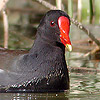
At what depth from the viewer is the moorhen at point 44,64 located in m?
4.18

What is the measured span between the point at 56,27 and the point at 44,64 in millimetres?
413

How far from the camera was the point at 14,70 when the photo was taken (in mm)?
4227

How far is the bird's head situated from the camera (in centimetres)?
418

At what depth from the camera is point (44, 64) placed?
4207mm

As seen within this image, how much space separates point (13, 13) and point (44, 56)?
6.13 metres

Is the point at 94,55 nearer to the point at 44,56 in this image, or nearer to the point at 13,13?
the point at 44,56

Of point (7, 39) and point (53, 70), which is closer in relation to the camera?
point (53, 70)

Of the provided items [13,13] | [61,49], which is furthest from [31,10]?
[61,49]

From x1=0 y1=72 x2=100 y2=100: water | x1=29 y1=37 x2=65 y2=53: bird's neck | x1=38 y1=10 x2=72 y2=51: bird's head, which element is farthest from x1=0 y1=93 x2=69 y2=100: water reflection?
x1=38 y1=10 x2=72 y2=51: bird's head

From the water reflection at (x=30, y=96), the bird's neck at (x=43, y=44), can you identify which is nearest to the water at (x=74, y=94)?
the water reflection at (x=30, y=96)

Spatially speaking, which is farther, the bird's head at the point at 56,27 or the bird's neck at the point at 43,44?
the bird's neck at the point at 43,44

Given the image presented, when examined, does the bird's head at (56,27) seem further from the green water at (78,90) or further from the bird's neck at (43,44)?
the green water at (78,90)

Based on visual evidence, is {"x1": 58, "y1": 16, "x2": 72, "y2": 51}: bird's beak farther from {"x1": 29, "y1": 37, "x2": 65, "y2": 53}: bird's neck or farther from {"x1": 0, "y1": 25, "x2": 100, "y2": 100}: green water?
{"x1": 0, "y1": 25, "x2": 100, "y2": 100}: green water

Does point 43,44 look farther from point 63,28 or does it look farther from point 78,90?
point 78,90
